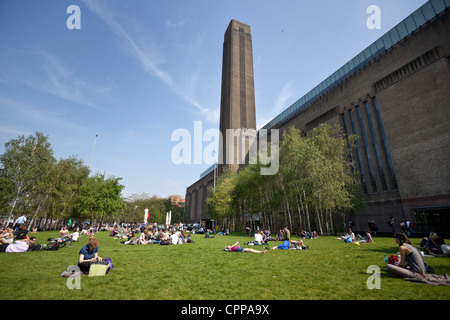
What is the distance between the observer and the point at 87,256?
6.61 metres

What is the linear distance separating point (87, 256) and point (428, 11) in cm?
4690

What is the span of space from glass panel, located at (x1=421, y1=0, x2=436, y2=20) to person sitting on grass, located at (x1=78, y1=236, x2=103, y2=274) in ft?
147

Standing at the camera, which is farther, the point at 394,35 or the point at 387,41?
the point at 387,41

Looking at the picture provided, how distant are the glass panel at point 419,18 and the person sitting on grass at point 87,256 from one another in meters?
45.8

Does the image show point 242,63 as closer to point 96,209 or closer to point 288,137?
point 288,137

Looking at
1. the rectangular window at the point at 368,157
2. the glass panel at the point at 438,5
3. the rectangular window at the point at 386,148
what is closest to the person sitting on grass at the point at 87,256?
the rectangular window at the point at 386,148

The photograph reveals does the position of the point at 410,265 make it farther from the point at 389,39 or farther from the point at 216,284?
the point at 389,39

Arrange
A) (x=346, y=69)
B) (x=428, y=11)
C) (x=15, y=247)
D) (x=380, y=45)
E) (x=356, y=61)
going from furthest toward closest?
(x=346, y=69) → (x=356, y=61) → (x=380, y=45) → (x=428, y=11) → (x=15, y=247)

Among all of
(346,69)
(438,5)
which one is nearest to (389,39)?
(438,5)

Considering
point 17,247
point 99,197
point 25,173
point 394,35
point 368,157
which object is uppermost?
point 394,35

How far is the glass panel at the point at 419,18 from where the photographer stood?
1176 inches

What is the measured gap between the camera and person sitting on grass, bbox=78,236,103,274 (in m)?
6.32
